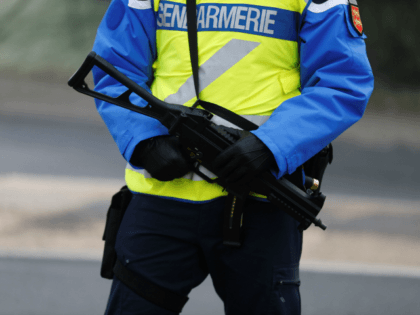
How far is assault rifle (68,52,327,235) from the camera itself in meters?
0.68

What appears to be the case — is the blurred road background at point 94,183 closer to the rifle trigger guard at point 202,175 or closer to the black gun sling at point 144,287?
the black gun sling at point 144,287

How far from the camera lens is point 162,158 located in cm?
68

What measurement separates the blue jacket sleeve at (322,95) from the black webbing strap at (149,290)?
26 centimetres

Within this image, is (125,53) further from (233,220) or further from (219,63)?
(233,220)

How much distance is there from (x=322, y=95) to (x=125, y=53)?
1.04ft

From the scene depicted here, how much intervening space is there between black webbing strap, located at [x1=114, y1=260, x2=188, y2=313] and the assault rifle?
162 millimetres

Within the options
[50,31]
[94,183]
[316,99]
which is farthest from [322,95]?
[50,31]

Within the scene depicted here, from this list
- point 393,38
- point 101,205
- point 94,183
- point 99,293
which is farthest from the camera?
point 393,38

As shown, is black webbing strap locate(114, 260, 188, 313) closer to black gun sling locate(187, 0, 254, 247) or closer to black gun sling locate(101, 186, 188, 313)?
black gun sling locate(101, 186, 188, 313)

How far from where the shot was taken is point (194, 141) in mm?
697

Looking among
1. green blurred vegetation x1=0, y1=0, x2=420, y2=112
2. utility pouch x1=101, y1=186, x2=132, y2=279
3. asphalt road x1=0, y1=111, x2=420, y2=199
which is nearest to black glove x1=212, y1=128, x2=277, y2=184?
utility pouch x1=101, y1=186, x2=132, y2=279

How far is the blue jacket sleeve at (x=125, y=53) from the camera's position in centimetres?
73

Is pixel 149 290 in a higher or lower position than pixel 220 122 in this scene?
lower

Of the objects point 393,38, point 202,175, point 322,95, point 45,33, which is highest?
point 322,95
